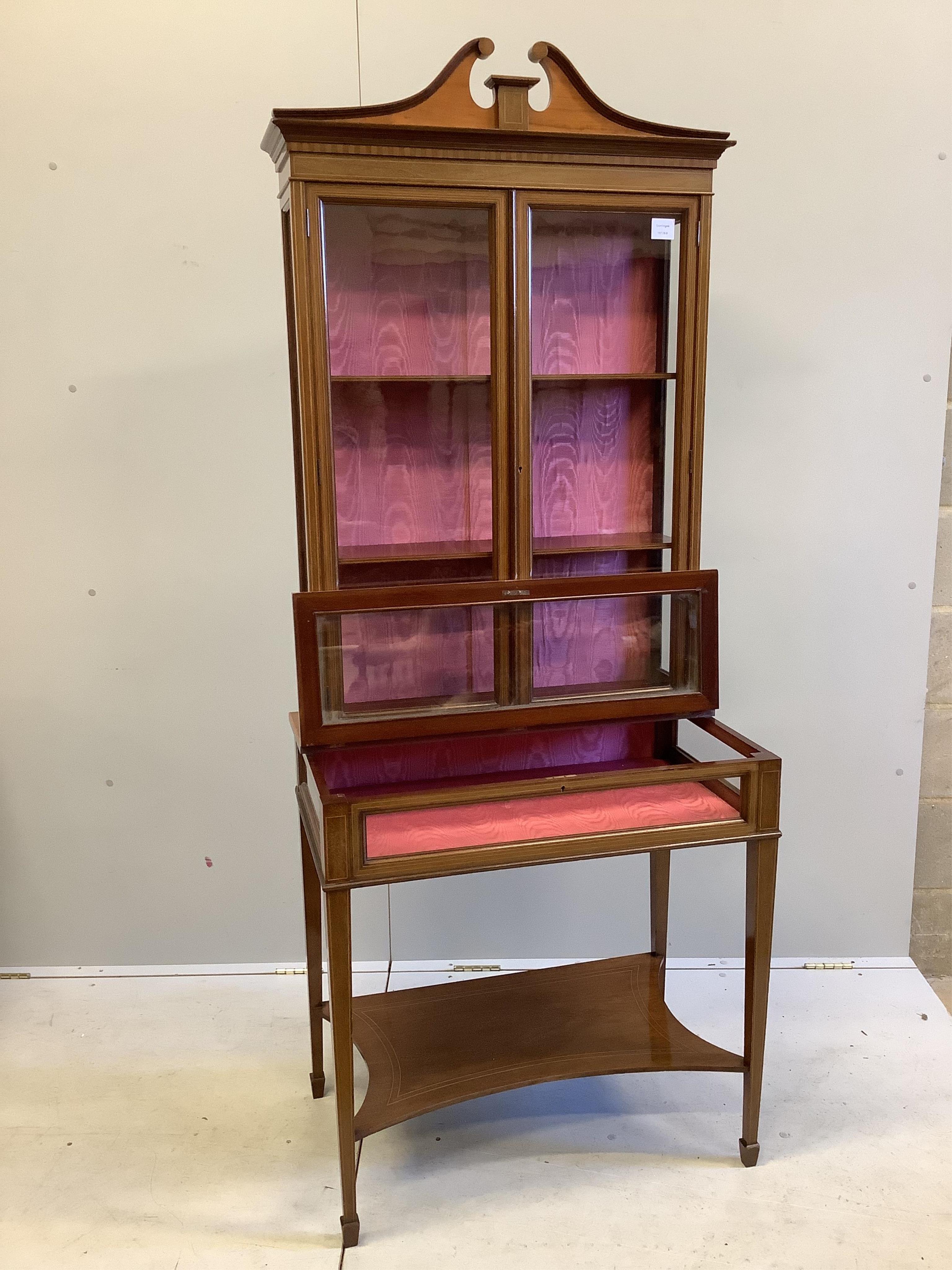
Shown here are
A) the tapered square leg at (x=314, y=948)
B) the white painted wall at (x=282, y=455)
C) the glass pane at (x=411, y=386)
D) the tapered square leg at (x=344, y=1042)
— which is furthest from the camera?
the white painted wall at (x=282, y=455)

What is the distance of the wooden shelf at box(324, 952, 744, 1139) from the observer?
1996 millimetres

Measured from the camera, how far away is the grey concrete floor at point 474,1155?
1864 mm

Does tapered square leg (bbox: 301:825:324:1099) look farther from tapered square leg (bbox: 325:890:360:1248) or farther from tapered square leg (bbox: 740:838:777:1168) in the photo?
tapered square leg (bbox: 740:838:777:1168)

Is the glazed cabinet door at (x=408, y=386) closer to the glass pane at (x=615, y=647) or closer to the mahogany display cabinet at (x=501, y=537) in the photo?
the mahogany display cabinet at (x=501, y=537)

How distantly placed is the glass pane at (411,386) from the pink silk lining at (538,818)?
48 centimetres

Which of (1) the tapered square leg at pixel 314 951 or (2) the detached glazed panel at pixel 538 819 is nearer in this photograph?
(2) the detached glazed panel at pixel 538 819

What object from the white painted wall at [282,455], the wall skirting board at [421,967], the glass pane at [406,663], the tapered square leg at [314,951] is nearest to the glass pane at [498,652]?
the glass pane at [406,663]

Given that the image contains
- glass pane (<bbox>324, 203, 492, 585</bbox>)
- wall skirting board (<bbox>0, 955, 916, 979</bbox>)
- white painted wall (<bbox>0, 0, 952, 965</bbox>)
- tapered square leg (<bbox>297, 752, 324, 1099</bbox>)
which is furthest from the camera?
wall skirting board (<bbox>0, 955, 916, 979</bbox>)

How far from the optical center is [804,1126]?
218 centimetres

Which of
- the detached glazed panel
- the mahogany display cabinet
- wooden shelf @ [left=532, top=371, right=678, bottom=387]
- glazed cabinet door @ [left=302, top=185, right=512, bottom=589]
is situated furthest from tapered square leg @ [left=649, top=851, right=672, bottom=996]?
wooden shelf @ [left=532, top=371, right=678, bottom=387]

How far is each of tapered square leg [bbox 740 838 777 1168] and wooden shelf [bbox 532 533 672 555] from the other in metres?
0.64

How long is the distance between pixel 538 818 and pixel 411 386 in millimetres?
878

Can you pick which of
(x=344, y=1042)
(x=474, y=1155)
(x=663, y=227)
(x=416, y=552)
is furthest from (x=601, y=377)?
(x=474, y=1155)

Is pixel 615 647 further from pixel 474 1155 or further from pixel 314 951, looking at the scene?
pixel 474 1155
